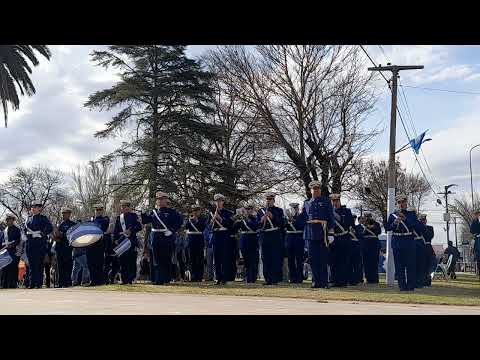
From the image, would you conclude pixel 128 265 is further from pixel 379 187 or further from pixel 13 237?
pixel 379 187

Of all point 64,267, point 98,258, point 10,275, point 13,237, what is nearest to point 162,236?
point 98,258

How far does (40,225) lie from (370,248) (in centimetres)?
874

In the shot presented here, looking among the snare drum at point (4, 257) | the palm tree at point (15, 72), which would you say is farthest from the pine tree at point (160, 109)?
the snare drum at point (4, 257)

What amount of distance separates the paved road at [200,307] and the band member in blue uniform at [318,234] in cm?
293

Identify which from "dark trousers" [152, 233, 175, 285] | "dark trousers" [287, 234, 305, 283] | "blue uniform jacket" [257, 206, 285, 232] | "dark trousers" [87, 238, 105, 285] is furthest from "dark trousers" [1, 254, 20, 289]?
"dark trousers" [287, 234, 305, 283]

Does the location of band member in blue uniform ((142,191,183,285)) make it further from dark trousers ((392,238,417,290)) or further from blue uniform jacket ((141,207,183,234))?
dark trousers ((392,238,417,290))

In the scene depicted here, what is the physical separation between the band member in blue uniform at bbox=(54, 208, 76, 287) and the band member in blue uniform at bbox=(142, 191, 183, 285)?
11.0 ft

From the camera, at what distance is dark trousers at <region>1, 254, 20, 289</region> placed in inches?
650

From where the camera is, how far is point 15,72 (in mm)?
23422

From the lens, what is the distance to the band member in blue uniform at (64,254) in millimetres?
16438

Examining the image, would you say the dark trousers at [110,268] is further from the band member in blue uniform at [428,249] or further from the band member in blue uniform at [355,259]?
the band member in blue uniform at [428,249]
